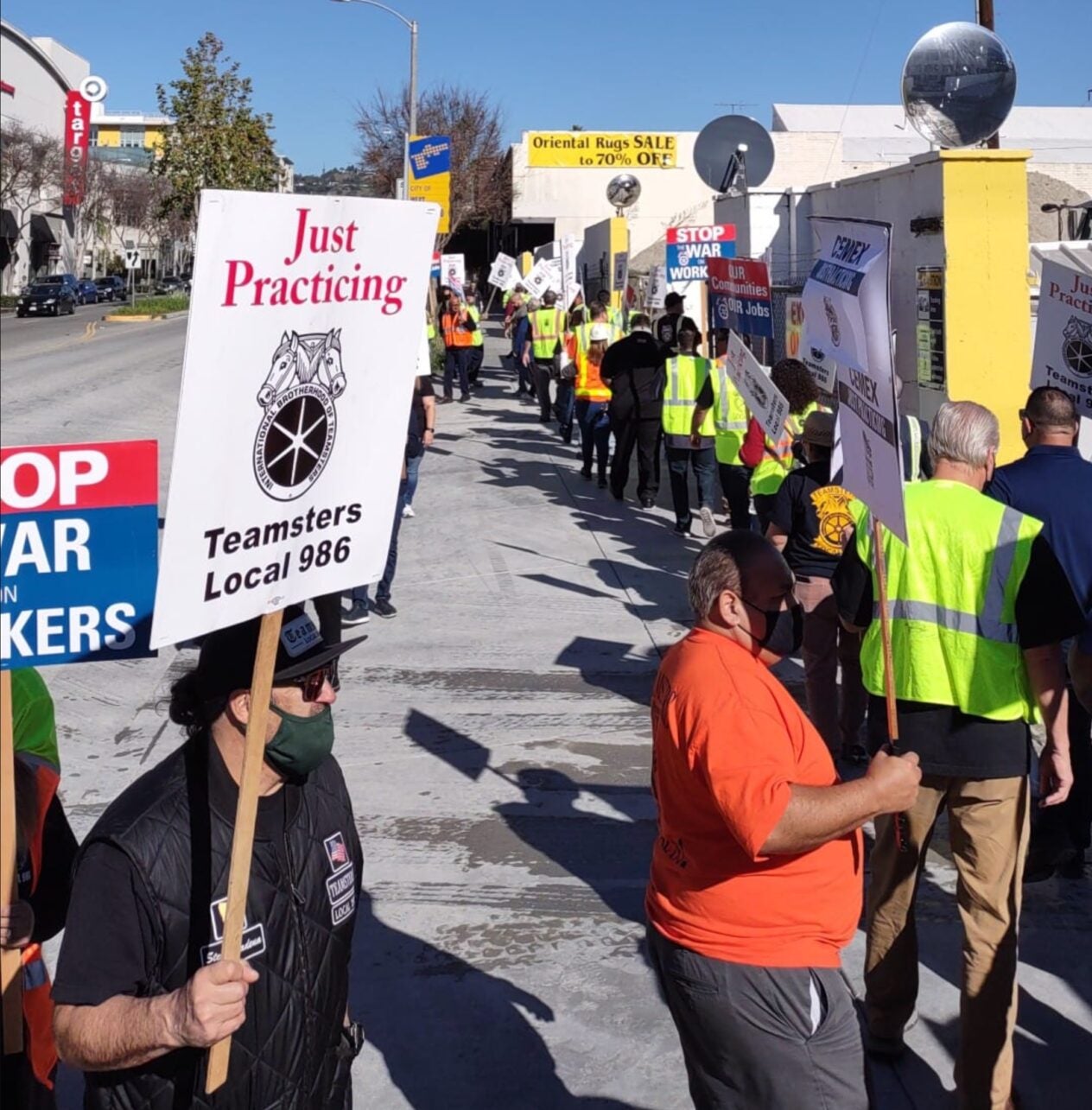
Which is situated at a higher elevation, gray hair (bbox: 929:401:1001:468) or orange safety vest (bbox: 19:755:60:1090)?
gray hair (bbox: 929:401:1001:468)

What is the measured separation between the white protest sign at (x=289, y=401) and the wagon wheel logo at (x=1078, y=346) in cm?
491

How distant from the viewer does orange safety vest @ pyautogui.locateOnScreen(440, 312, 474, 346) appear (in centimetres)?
2231

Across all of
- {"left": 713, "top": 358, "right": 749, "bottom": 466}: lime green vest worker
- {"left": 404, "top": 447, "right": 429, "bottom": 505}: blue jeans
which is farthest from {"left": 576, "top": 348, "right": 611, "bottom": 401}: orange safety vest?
{"left": 713, "top": 358, "right": 749, "bottom": 466}: lime green vest worker

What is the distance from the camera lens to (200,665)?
279cm

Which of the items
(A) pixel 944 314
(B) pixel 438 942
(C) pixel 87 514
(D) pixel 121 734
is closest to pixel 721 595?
(C) pixel 87 514

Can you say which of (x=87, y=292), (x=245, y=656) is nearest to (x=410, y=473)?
(x=245, y=656)

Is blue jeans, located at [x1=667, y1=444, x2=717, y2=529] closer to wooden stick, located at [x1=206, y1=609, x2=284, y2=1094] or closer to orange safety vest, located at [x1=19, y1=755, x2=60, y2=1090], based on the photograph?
orange safety vest, located at [x1=19, y1=755, x2=60, y2=1090]

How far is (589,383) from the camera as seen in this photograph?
15.6 meters

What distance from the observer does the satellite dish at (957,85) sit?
9844 millimetres

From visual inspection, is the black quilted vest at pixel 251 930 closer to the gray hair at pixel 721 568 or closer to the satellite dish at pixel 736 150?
the gray hair at pixel 721 568

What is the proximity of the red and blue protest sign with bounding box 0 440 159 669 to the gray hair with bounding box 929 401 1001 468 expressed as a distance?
2362 millimetres

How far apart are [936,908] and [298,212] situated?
13.6 ft

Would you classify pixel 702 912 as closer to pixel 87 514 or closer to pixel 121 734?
pixel 87 514

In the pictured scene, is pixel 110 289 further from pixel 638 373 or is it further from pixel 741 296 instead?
pixel 741 296
